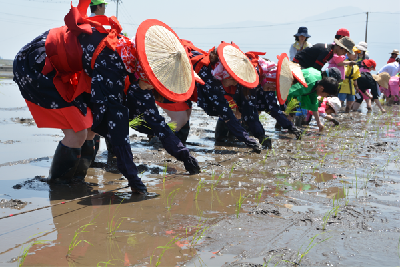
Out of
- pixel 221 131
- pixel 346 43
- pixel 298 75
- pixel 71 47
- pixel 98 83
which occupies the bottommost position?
pixel 221 131

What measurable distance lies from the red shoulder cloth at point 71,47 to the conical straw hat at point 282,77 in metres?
2.71

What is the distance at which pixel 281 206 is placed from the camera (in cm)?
316

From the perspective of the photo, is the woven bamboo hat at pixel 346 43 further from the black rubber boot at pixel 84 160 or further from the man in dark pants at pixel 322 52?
the black rubber boot at pixel 84 160

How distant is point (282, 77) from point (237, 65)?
2.60 feet

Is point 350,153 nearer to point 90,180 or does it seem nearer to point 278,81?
point 278,81

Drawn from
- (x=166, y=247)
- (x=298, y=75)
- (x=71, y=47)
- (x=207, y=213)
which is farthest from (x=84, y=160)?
(x=298, y=75)

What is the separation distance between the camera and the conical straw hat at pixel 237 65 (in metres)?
4.88

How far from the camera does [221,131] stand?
247 inches

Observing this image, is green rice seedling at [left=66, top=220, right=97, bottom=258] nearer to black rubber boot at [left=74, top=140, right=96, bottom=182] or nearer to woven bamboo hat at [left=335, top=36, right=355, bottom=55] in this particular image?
black rubber boot at [left=74, top=140, right=96, bottom=182]

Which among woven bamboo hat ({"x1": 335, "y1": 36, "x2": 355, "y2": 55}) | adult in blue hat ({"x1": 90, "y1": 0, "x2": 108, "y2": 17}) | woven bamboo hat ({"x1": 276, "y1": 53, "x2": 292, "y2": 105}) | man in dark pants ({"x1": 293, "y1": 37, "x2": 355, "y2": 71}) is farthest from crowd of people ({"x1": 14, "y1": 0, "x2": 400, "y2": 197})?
woven bamboo hat ({"x1": 335, "y1": 36, "x2": 355, "y2": 55})

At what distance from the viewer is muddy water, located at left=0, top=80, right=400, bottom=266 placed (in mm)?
2229

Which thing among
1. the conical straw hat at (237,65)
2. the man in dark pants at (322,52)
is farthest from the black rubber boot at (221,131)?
the man in dark pants at (322,52)

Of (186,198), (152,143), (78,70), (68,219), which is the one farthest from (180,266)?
(152,143)

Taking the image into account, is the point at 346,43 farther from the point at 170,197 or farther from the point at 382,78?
the point at 382,78
